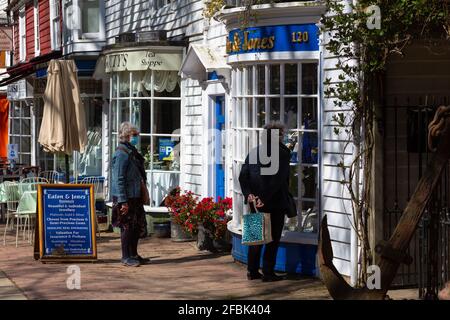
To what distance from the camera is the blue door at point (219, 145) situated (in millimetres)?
16094

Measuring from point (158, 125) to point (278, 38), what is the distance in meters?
5.80

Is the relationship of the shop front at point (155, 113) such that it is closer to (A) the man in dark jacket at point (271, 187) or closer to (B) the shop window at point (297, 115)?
(B) the shop window at point (297, 115)

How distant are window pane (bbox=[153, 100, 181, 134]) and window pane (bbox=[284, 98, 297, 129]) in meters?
5.49

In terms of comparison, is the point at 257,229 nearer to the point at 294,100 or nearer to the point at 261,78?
the point at 294,100

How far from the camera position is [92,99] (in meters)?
22.3

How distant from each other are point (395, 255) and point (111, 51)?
1309cm

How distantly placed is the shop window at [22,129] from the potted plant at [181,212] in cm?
1384

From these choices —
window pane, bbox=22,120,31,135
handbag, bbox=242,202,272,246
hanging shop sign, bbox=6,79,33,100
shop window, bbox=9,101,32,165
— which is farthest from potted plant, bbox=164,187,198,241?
window pane, bbox=22,120,31,135

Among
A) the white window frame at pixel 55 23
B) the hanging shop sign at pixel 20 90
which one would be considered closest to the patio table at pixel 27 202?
the white window frame at pixel 55 23

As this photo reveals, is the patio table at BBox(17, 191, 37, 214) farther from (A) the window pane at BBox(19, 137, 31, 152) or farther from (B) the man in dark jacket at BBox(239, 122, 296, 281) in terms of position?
(A) the window pane at BBox(19, 137, 31, 152)

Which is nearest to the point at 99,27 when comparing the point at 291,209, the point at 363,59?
the point at 291,209

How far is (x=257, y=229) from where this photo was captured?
11.8 meters

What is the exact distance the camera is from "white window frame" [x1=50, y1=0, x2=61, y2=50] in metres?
24.9

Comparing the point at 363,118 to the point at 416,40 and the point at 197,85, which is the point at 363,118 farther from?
the point at 197,85
